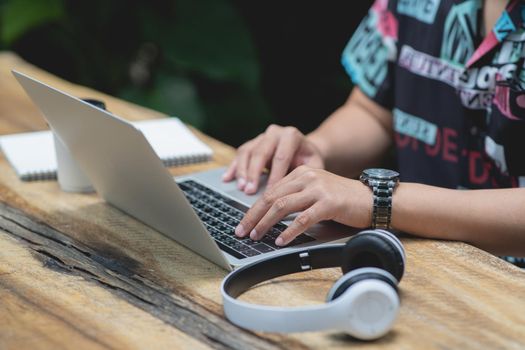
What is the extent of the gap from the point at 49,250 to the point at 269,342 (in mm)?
368

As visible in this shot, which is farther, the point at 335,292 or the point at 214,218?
the point at 214,218

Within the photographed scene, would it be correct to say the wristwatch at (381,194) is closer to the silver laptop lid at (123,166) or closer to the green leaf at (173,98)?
the silver laptop lid at (123,166)

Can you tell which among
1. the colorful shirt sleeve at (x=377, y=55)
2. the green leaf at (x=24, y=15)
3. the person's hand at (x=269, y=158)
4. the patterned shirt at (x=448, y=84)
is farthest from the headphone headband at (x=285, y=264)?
the green leaf at (x=24, y=15)

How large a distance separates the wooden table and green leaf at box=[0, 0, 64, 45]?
176 centimetres

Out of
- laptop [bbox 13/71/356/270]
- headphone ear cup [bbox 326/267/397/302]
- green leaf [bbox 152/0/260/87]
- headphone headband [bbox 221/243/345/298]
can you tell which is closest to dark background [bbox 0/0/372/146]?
green leaf [bbox 152/0/260/87]

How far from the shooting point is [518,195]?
1110 millimetres

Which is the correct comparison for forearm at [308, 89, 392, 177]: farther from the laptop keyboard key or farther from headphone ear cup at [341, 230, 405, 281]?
headphone ear cup at [341, 230, 405, 281]

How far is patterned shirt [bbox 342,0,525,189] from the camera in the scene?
1290 millimetres

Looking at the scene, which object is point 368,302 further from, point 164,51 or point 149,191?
point 164,51

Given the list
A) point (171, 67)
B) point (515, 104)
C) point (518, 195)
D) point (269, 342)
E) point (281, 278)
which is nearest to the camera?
point (269, 342)

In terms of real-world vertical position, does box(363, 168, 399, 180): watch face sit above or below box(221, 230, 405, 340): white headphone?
above

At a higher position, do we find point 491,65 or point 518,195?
point 491,65

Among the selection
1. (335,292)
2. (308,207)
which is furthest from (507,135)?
(335,292)

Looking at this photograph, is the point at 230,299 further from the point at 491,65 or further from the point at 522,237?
the point at 491,65
